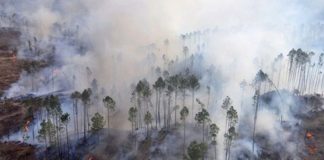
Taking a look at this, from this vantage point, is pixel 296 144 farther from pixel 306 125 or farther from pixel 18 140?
pixel 18 140

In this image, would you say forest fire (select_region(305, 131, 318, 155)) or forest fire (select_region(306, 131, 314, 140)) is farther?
forest fire (select_region(306, 131, 314, 140))

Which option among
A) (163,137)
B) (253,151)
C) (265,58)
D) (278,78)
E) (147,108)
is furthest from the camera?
(265,58)

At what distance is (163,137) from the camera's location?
12669 centimetres

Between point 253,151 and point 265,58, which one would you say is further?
point 265,58

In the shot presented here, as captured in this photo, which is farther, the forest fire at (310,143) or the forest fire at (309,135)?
the forest fire at (309,135)

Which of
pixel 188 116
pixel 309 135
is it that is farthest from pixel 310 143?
pixel 188 116

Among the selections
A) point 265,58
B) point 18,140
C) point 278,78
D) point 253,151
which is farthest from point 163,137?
point 265,58

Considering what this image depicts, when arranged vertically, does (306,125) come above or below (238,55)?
below

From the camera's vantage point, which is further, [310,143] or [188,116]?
[188,116]

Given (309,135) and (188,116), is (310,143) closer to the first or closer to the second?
(309,135)

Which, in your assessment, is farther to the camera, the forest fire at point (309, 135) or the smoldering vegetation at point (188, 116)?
the forest fire at point (309, 135)

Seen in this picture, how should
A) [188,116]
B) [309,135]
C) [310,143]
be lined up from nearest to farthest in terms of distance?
[310,143], [309,135], [188,116]

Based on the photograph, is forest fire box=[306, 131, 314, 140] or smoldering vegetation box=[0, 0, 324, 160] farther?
forest fire box=[306, 131, 314, 140]

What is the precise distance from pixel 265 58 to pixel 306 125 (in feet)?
202
